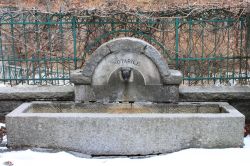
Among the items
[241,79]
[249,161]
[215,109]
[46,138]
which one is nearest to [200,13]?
[241,79]

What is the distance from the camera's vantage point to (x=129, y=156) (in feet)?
17.1

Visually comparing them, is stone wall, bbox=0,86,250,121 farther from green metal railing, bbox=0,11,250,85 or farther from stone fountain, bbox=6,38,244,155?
stone fountain, bbox=6,38,244,155

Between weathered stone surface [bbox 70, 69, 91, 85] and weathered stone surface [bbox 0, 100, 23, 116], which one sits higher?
weathered stone surface [bbox 70, 69, 91, 85]

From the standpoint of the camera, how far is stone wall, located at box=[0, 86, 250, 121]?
623 centimetres

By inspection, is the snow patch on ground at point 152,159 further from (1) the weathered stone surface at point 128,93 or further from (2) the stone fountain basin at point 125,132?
(1) the weathered stone surface at point 128,93

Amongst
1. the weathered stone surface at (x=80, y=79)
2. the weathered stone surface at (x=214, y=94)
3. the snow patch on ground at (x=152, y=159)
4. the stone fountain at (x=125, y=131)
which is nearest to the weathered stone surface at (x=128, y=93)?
the weathered stone surface at (x=80, y=79)

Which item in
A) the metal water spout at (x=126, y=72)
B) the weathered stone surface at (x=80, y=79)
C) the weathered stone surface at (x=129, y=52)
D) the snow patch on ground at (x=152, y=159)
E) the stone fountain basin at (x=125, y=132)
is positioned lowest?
the snow patch on ground at (x=152, y=159)

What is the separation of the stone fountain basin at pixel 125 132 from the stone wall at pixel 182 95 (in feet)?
3.10

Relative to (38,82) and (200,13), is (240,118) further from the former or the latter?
(38,82)

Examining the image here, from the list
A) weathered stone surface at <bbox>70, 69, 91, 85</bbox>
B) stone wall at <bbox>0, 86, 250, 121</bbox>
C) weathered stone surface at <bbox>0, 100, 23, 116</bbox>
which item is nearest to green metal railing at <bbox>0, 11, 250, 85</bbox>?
stone wall at <bbox>0, 86, 250, 121</bbox>

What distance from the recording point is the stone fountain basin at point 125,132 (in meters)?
5.13

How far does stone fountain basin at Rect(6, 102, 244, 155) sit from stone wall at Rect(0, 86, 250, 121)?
944mm

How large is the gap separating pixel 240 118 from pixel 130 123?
1445 millimetres

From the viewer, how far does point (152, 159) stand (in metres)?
5.01
